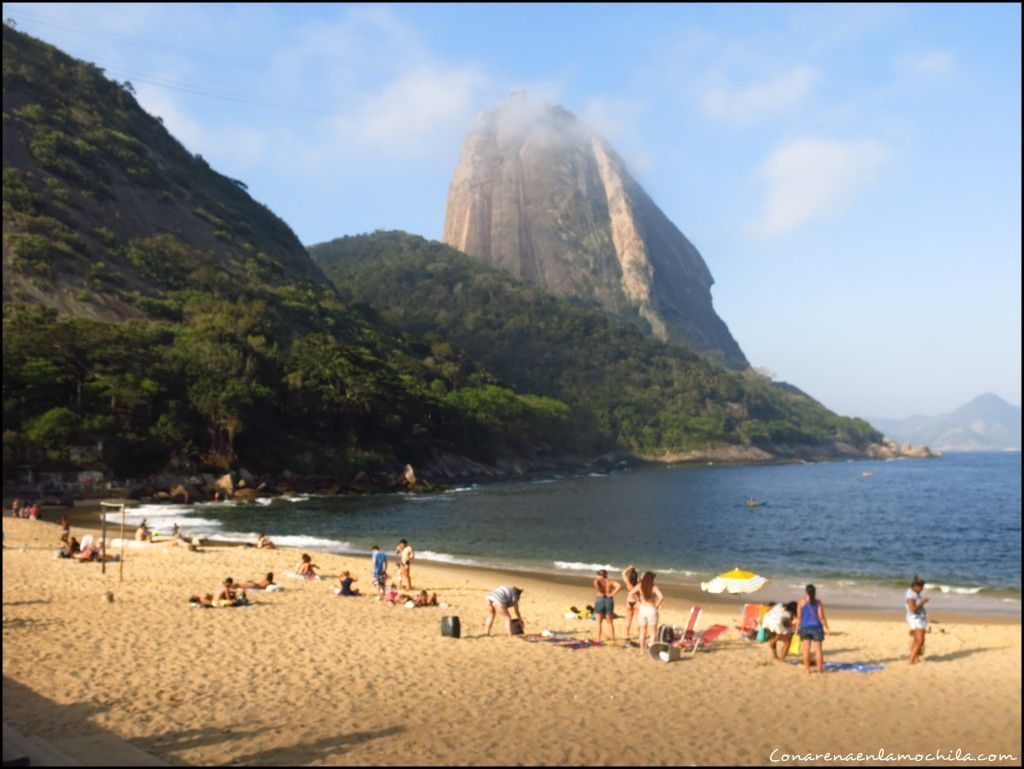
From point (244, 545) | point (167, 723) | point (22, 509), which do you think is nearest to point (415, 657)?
point (167, 723)

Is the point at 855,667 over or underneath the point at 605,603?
underneath

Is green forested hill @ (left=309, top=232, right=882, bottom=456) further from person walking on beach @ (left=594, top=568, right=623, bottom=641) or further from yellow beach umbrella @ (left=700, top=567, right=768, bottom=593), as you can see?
person walking on beach @ (left=594, top=568, right=623, bottom=641)

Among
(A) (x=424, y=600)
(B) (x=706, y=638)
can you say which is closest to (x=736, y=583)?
(B) (x=706, y=638)

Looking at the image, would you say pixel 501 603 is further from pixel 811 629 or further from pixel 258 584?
pixel 258 584

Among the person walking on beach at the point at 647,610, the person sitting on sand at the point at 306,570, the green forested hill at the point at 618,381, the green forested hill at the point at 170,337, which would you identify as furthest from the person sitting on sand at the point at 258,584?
the green forested hill at the point at 618,381

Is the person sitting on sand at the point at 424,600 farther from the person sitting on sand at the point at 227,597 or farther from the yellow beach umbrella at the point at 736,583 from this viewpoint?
the yellow beach umbrella at the point at 736,583

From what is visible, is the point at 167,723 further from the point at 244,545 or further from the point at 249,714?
the point at 244,545

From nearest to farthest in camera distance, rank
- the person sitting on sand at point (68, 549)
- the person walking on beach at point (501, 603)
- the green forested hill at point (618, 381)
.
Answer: the person walking on beach at point (501, 603) → the person sitting on sand at point (68, 549) → the green forested hill at point (618, 381)

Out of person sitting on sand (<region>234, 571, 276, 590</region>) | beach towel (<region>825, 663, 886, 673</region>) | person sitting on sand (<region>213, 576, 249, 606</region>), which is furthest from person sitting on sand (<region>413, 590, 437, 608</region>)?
beach towel (<region>825, 663, 886, 673</region>)
